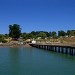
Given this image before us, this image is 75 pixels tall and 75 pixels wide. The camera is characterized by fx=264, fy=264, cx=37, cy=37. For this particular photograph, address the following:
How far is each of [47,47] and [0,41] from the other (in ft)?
149

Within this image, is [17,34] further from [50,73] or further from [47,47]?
[50,73]

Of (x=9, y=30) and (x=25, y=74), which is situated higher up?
(x=9, y=30)

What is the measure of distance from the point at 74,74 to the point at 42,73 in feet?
15.4

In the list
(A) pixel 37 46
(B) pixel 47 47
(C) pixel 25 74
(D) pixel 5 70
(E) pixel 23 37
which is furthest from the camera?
(E) pixel 23 37

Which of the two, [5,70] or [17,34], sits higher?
[17,34]

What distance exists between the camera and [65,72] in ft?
133

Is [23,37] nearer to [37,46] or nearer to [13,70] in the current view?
[37,46]

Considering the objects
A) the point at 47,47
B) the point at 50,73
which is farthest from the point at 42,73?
the point at 47,47

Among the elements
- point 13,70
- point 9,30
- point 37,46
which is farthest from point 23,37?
point 13,70

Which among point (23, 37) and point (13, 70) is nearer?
point (13, 70)

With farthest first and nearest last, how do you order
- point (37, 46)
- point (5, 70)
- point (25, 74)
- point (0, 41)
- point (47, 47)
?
point (0, 41) → point (37, 46) → point (47, 47) → point (5, 70) → point (25, 74)

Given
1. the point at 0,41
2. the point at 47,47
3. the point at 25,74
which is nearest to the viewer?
the point at 25,74

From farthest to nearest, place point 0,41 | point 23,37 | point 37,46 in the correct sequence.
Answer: point 23,37 → point 0,41 → point 37,46

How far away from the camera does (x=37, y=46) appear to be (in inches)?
4727
